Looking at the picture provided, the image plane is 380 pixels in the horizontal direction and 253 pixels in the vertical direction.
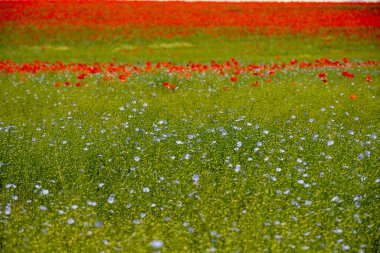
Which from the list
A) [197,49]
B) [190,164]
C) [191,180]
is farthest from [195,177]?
[197,49]

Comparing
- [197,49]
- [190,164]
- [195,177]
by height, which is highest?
[197,49]

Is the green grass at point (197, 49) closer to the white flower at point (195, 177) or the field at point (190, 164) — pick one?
the field at point (190, 164)

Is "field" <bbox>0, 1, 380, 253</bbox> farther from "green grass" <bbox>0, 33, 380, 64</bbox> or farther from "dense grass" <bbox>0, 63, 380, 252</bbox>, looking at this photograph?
"green grass" <bbox>0, 33, 380, 64</bbox>

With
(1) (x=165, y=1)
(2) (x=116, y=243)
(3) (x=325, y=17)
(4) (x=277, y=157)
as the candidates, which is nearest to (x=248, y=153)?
(4) (x=277, y=157)

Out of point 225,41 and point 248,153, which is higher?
point 225,41

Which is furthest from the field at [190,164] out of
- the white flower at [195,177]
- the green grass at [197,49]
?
the green grass at [197,49]

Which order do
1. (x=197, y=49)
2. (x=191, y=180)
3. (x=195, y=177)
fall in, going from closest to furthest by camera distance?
(x=195, y=177) < (x=191, y=180) < (x=197, y=49)

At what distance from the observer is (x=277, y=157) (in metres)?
5.25

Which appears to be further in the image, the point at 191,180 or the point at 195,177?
the point at 191,180

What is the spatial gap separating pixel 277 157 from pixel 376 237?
174 centimetres

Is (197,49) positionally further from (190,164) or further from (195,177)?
(195,177)

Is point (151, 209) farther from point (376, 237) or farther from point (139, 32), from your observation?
point (139, 32)

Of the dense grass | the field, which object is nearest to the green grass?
the field

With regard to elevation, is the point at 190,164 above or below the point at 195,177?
above
